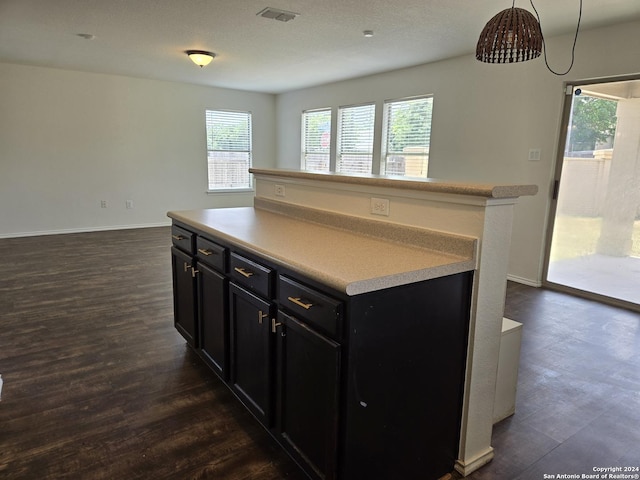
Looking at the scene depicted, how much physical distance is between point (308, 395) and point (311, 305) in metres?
0.35

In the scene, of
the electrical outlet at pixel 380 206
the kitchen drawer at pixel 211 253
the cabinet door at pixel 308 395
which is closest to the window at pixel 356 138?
the kitchen drawer at pixel 211 253

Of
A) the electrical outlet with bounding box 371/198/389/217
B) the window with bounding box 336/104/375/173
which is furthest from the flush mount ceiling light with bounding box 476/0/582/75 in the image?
the window with bounding box 336/104/375/173

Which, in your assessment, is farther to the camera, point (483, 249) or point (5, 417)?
point (5, 417)

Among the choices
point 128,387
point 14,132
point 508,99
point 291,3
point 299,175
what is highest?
point 291,3

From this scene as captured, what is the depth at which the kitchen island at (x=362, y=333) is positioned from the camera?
136cm

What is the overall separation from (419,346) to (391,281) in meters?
0.31

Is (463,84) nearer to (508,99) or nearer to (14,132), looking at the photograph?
(508,99)

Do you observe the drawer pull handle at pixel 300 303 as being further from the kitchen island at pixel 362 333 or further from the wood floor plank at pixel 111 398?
the wood floor plank at pixel 111 398

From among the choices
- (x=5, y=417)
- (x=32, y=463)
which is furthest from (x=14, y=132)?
(x=32, y=463)

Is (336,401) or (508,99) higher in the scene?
(508,99)

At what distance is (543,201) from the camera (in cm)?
439

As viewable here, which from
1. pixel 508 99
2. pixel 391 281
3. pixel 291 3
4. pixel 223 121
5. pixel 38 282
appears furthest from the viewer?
pixel 223 121

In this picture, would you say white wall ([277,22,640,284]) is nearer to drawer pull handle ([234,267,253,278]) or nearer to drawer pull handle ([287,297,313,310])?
drawer pull handle ([234,267,253,278])

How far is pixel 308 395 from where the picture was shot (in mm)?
1516
